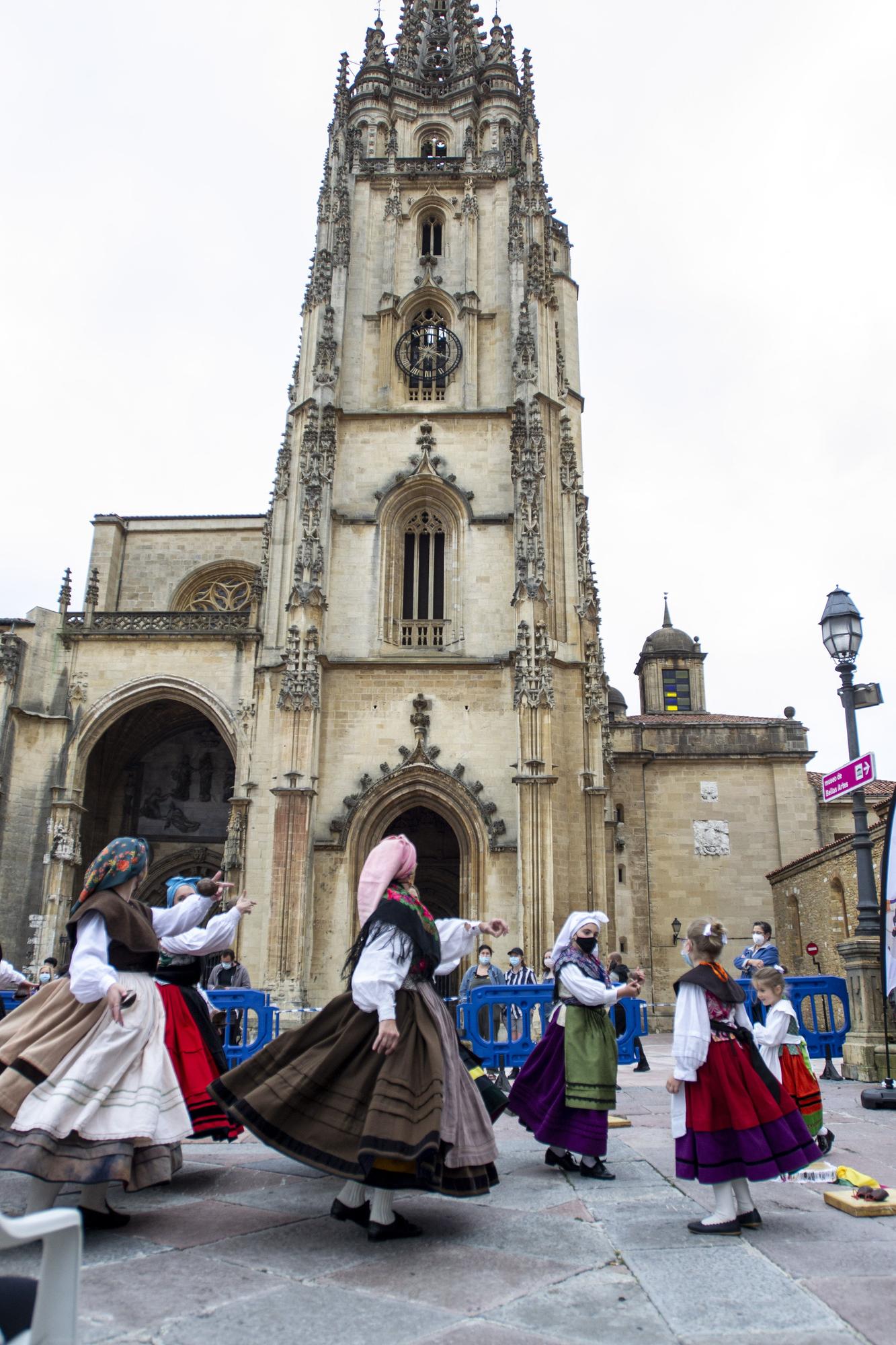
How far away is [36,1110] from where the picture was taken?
159 inches

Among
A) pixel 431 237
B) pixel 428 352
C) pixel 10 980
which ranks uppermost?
pixel 431 237

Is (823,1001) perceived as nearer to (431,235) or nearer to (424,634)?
(424,634)

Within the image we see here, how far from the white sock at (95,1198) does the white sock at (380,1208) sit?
3.67ft

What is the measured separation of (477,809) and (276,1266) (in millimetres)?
16168

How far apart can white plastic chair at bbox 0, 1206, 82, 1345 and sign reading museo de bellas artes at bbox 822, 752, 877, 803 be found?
8.44 m

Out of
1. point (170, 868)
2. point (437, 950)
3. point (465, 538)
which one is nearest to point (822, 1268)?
point (437, 950)

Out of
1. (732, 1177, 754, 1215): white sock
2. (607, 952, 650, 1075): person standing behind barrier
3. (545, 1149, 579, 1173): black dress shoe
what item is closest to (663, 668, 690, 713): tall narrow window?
(607, 952, 650, 1075): person standing behind barrier

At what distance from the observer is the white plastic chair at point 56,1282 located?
1.94m

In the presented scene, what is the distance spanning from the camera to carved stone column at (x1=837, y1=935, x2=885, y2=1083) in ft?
32.8

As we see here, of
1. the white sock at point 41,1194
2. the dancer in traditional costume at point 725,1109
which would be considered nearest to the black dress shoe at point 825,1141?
the dancer in traditional costume at point 725,1109

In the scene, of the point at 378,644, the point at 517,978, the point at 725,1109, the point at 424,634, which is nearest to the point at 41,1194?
the point at 725,1109

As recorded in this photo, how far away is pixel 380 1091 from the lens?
13.1ft

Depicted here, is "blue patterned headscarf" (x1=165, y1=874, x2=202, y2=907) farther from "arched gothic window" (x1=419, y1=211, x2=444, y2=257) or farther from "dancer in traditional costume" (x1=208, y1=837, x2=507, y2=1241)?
"arched gothic window" (x1=419, y1=211, x2=444, y2=257)

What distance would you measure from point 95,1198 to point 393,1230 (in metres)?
1.25
